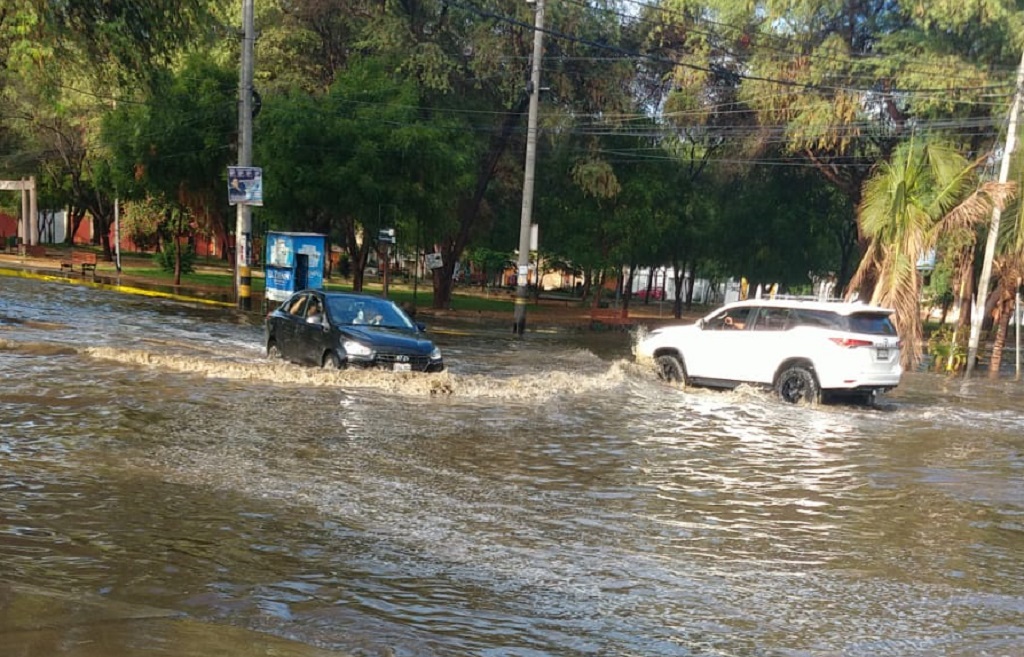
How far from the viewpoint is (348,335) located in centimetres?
1512

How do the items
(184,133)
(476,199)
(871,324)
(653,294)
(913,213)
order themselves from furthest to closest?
(653,294), (476,199), (184,133), (913,213), (871,324)

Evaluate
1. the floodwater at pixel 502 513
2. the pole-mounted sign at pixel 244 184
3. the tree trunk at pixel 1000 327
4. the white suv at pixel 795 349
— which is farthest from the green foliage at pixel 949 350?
the pole-mounted sign at pixel 244 184

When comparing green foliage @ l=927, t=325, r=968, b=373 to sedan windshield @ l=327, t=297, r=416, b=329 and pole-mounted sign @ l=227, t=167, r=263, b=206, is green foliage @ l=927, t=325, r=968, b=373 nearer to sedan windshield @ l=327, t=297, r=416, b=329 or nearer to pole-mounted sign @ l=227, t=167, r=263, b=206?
sedan windshield @ l=327, t=297, r=416, b=329

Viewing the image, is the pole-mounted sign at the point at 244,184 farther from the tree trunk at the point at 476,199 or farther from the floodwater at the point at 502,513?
the tree trunk at the point at 476,199

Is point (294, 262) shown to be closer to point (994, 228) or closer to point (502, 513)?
point (994, 228)

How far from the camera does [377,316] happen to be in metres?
16.3

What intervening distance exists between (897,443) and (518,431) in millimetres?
5229

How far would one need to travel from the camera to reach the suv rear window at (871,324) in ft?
51.5

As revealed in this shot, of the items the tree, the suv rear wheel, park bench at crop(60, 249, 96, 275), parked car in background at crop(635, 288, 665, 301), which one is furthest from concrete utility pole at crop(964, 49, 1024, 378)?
parked car in background at crop(635, 288, 665, 301)

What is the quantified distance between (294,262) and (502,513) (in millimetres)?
19442

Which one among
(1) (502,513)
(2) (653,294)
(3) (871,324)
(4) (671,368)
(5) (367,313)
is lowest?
(2) (653,294)

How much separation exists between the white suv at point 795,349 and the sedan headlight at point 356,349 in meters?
6.11

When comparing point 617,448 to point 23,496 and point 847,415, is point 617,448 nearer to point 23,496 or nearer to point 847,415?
point 847,415

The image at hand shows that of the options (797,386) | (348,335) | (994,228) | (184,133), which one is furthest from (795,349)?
(184,133)
